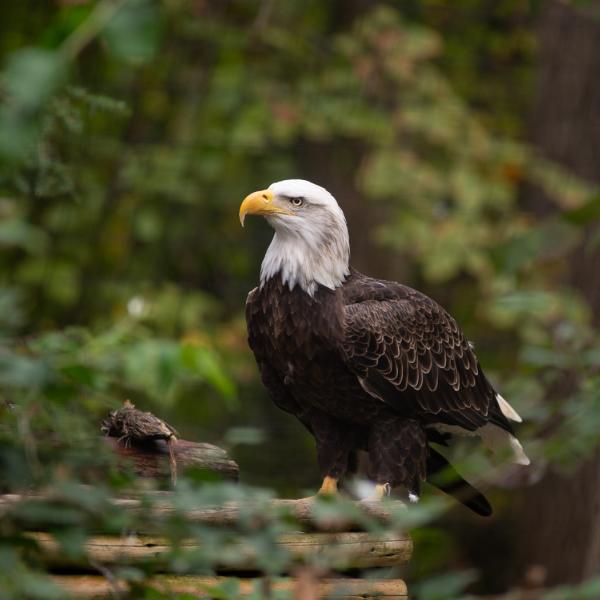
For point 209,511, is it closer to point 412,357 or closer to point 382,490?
point 382,490

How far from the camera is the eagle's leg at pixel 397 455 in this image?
334 centimetres

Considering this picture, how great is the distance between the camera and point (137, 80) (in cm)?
682

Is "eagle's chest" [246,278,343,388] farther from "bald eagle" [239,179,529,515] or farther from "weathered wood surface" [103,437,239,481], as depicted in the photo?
"weathered wood surface" [103,437,239,481]

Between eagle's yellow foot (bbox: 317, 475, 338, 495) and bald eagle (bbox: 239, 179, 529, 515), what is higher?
bald eagle (bbox: 239, 179, 529, 515)

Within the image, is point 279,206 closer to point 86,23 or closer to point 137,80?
point 86,23

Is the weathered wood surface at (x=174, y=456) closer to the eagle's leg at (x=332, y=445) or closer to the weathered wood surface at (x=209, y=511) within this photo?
the weathered wood surface at (x=209, y=511)

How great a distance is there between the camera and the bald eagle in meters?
3.27

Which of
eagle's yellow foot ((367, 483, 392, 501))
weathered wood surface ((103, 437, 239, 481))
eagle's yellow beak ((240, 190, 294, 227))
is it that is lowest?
eagle's yellow foot ((367, 483, 392, 501))

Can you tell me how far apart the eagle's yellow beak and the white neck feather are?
0.08m

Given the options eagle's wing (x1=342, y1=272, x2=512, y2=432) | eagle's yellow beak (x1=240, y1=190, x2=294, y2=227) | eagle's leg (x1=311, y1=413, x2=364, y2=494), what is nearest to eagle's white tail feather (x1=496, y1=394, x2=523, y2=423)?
eagle's wing (x1=342, y1=272, x2=512, y2=432)

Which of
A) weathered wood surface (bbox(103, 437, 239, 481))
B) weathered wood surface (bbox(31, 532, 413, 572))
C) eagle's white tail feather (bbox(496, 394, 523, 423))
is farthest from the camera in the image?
eagle's white tail feather (bbox(496, 394, 523, 423))

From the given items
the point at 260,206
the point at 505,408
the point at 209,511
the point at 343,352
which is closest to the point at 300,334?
the point at 343,352

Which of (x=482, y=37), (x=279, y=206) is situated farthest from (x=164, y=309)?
(x=279, y=206)

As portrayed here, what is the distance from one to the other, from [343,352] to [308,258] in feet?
0.96
